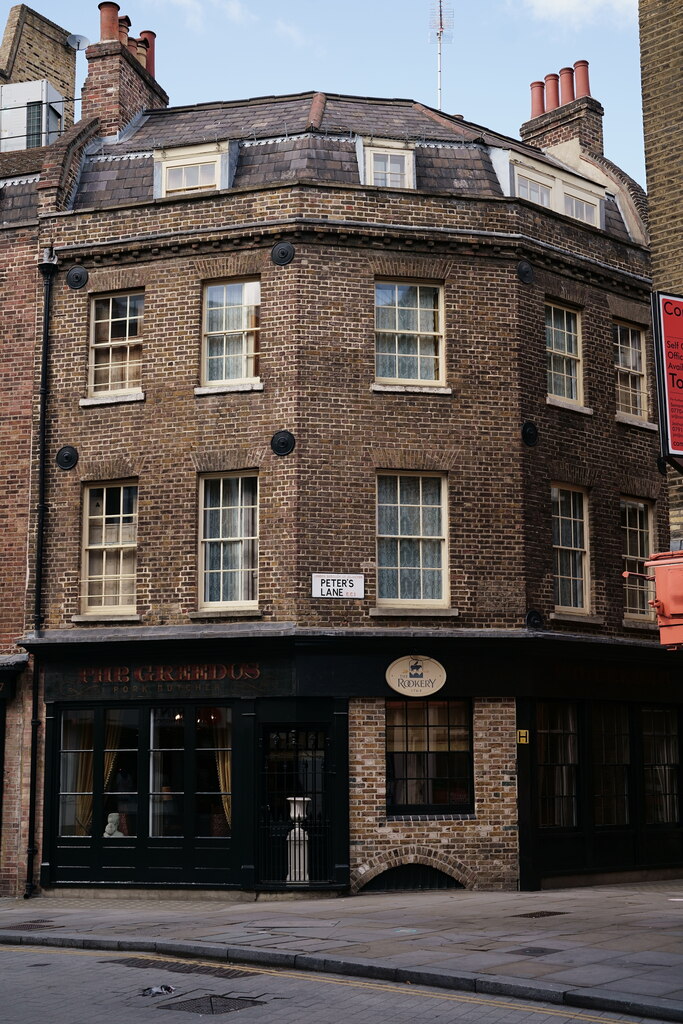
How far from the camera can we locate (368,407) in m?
19.3

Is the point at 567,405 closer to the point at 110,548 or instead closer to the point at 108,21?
the point at 110,548

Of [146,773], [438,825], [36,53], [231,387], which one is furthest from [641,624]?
[36,53]

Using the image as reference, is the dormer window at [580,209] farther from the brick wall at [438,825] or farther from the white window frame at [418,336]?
the brick wall at [438,825]

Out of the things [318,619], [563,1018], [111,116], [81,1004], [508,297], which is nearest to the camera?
[563,1018]

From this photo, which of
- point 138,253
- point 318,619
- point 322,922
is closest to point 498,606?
point 318,619

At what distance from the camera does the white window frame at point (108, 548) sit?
1986 cm

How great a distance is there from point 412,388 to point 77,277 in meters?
5.94

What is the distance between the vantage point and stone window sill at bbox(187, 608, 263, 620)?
18.7m

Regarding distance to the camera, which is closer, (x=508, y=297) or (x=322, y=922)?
(x=322, y=922)

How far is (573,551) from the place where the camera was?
2080 cm

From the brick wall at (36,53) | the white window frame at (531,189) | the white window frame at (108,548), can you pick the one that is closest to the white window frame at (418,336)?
the white window frame at (531,189)

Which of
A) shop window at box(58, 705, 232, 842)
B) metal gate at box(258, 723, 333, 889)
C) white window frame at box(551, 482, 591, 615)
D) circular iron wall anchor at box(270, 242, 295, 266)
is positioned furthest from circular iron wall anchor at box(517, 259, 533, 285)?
shop window at box(58, 705, 232, 842)

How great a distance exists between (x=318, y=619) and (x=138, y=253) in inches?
268

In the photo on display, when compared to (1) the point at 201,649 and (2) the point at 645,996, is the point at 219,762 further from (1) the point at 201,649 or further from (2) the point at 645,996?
(2) the point at 645,996
